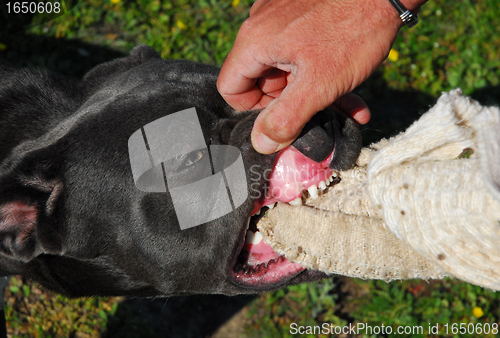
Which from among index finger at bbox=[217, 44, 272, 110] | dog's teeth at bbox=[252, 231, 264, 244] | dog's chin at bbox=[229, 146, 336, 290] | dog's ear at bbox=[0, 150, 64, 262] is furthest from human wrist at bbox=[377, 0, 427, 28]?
dog's ear at bbox=[0, 150, 64, 262]

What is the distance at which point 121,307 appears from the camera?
13.2 feet

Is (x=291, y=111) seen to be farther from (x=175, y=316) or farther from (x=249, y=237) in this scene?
(x=175, y=316)

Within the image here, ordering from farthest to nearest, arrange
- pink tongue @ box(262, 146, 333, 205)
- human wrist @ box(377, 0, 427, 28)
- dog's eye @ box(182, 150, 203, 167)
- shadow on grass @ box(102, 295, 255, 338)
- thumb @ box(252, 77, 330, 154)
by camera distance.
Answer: shadow on grass @ box(102, 295, 255, 338) → pink tongue @ box(262, 146, 333, 205) → dog's eye @ box(182, 150, 203, 167) → human wrist @ box(377, 0, 427, 28) → thumb @ box(252, 77, 330, 154)

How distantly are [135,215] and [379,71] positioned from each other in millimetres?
3483

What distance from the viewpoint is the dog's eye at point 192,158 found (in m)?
2.37

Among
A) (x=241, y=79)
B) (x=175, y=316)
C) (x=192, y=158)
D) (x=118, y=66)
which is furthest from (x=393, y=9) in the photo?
(x=175, y=316)

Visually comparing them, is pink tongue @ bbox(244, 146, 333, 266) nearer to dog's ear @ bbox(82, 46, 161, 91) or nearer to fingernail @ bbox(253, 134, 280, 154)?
fingernail @ bbox(253, 134, 280, 154)

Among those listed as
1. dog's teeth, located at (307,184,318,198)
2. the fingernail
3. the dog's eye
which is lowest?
dog's teeth, located at (307,184,318,198)

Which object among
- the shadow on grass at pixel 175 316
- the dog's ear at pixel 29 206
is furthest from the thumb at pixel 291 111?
the shadow on grass at pixel 175 316

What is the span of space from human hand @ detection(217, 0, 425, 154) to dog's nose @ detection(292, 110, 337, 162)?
0.32 feet

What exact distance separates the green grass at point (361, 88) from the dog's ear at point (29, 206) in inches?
67.4

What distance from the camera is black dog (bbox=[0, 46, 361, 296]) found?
2408 mm

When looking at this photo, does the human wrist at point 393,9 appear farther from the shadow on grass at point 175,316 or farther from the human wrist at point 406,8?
the shadow on grass at point 175,316

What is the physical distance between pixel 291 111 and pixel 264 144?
0.25 meters
